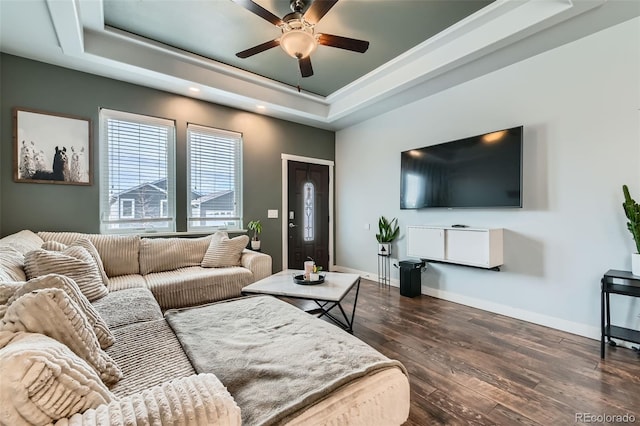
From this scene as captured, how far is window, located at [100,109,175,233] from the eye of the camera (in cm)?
352

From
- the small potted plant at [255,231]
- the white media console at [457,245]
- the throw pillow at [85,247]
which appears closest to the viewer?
the throw pillow at [85,247]

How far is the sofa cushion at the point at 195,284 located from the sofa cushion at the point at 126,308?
20.7 inches

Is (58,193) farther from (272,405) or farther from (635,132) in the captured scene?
(635,132)

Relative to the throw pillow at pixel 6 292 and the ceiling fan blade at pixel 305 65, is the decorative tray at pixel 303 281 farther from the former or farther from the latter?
the ceiling fan blade at pixel 305 65

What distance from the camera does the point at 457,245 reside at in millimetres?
3420

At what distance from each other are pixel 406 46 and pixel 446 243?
2377 mm

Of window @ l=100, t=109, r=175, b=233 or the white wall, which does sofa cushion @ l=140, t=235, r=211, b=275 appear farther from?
the white wall

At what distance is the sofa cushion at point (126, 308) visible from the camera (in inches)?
71.6

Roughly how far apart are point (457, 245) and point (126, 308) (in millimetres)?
3367

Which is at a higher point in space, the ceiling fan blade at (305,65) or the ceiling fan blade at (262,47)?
the ceiling fan blade at (262,47)

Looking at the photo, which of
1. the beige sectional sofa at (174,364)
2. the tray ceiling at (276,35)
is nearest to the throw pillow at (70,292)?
the beige sectional sofa at (174,364)

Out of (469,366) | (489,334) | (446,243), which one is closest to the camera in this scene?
(469,366)

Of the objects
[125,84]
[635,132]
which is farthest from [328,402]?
[125,84]

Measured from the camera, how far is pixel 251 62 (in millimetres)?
3572
